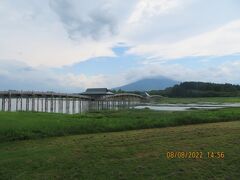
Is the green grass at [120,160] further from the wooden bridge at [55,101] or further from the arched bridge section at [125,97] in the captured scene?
the arched bridge section at [125,97]

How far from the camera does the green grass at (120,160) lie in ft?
24.8

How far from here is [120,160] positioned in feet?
28.3

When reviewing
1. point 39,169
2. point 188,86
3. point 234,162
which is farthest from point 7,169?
point 188,86

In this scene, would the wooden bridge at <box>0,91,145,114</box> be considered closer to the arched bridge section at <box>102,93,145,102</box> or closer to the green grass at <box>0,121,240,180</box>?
the arched bridge section at <box>102,93,145,102</box>

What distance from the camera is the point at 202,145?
10.2 m

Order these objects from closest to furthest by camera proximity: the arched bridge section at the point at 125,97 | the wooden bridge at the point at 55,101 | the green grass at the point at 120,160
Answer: the green grass at the point at 120,160, the wooden bridge at the point at 55,101, the arched bridge section at the point at 125,97

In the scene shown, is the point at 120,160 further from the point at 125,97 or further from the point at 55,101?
the point at 125,97

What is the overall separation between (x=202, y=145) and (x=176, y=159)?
2.02m

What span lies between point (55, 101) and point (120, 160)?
225 feet

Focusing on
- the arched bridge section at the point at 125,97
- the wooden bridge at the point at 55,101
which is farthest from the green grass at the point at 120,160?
the arched bridge section at the point at 125,97

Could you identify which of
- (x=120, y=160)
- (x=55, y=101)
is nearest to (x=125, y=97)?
(x=55, y=101)

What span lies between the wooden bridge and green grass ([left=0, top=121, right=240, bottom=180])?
38.9 meters

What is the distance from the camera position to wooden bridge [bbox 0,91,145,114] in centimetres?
5355

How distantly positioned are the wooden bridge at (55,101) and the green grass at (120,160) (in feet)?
128
